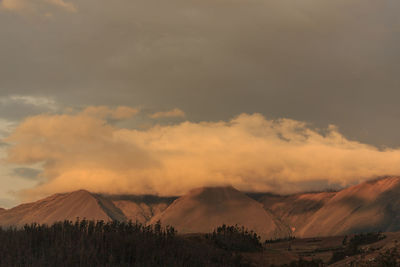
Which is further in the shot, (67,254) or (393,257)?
(393,257)

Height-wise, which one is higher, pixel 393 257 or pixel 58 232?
pixel 58 232

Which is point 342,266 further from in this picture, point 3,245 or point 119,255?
point 3,245

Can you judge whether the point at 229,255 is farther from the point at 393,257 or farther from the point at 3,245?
the point at 3,245

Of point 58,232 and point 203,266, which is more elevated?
point 58,232

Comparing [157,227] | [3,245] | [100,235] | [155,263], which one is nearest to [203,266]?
[155,263]

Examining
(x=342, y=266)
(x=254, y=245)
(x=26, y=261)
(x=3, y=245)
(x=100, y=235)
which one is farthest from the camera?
(x=254, y=245)

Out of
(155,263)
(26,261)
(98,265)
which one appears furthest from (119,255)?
(26,261)

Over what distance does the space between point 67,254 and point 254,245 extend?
163ft

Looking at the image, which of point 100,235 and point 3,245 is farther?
point 100,235

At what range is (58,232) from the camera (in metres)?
56.6

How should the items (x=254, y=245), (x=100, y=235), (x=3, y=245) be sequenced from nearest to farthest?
(x=3, y=245)
(x=100, y=235)
(x=254, y=245)

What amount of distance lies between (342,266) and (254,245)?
27503mm

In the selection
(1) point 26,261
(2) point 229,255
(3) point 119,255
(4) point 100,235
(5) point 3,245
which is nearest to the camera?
(1) point 26,261

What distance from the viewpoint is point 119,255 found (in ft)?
170
